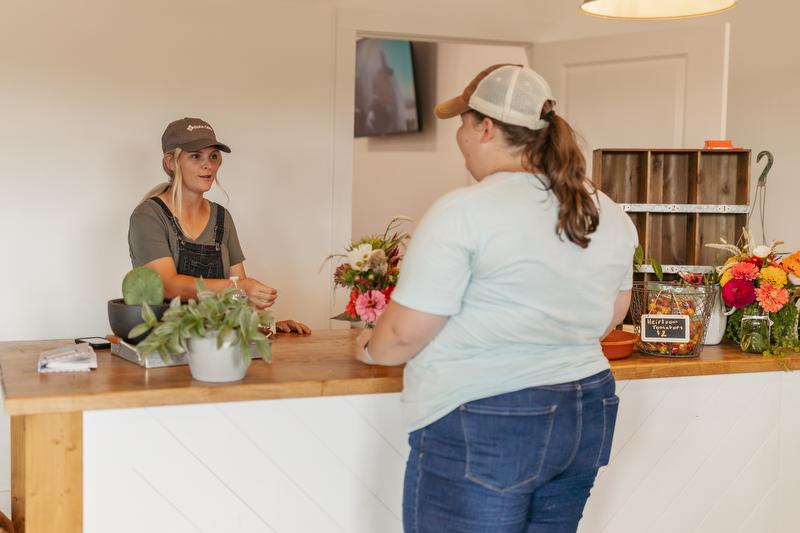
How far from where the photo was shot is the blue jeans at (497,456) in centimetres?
171

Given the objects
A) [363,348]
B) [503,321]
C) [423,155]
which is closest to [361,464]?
[363,348]

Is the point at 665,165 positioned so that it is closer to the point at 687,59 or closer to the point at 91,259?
the point at 687,59

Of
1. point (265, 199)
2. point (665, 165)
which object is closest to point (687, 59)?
point (665, 165)

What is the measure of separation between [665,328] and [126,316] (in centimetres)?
153

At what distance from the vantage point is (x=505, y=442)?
5.60 feet

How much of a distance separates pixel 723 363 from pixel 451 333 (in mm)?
1234

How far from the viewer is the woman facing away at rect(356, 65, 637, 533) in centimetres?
167

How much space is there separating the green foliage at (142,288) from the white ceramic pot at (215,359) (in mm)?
265

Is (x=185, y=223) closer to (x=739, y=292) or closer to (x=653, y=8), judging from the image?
(x=653, y=8)

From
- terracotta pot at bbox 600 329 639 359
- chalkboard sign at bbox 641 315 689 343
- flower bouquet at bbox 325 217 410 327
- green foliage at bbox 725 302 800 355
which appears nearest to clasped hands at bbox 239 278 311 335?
flower bouquet at bbox 325 217 410 327

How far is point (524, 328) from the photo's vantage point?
1713 millimetres

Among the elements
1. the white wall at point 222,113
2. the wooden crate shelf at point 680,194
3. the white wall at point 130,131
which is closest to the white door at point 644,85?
the white wall at point 222,113

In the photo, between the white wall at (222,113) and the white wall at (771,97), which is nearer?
the white wall at (222,113)

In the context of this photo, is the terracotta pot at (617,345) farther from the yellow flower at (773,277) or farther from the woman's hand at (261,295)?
the woman's hand at (261,295)
